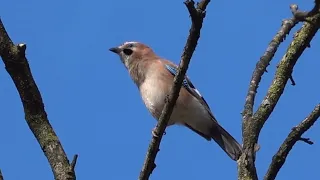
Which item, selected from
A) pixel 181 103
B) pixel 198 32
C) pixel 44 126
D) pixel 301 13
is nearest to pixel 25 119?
pixel 44 126

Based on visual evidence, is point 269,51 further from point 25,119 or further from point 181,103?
point 181,103

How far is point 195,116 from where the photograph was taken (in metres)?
7.47

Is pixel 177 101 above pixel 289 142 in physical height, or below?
above

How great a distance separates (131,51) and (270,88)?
3859 millimetres

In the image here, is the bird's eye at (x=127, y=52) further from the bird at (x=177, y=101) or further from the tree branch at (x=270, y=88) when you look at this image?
the tree branch at (x=270, y=88)

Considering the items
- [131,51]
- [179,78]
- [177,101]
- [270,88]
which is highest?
[131,51]

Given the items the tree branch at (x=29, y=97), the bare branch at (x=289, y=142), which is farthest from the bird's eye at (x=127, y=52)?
the bare branch at (x=289, y=142)

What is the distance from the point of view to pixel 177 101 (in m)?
7.23

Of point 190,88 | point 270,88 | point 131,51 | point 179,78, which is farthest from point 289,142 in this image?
point 131,51

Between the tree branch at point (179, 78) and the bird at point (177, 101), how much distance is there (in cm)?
280

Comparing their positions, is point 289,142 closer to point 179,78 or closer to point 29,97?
point 179,78

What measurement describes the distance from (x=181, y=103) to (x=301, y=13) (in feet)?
13.4

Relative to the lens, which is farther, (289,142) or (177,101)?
(177,101)

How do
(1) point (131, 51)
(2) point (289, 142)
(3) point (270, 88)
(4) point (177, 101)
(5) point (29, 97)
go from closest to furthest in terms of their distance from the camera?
1. (5) point (29, 97)
2. (2) point (289, 142)
3. (3) point (270, 88)
4. (4) point (177, 101)
5. (1) point (131, 51)
